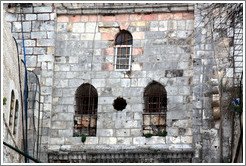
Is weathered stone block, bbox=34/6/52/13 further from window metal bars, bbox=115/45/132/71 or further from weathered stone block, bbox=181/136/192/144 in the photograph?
weathered stone block, bbox=181/136/192/144

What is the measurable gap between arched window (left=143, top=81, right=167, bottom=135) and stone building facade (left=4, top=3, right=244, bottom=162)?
24 millimetres

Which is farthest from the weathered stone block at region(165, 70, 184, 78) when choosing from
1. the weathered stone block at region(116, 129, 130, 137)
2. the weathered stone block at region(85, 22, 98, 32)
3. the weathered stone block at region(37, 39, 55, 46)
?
the weathered stone block at region(37, 39, 55, 46)

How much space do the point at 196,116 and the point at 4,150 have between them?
4919mm

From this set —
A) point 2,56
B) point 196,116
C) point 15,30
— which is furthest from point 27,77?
point 196,116

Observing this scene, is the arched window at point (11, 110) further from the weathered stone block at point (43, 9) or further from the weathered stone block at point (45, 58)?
the weathered stone block at point (43, 9)

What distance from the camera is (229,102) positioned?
19.2 meters

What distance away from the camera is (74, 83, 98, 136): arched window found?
65.4ft

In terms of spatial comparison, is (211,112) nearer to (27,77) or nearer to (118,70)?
(118,70)

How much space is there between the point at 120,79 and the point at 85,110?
1134 millimetres

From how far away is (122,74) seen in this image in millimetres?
20109

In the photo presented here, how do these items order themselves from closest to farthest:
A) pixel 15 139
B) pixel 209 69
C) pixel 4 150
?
1. pixel 4 150
2. pixel 15 139
3. pixel 209 69

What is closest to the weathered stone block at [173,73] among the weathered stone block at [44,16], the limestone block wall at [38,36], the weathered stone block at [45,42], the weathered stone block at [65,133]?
the weathered stone block at [65,133]

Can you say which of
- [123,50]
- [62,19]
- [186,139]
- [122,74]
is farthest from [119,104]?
[62,19]

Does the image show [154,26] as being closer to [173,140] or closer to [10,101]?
[173,140]
